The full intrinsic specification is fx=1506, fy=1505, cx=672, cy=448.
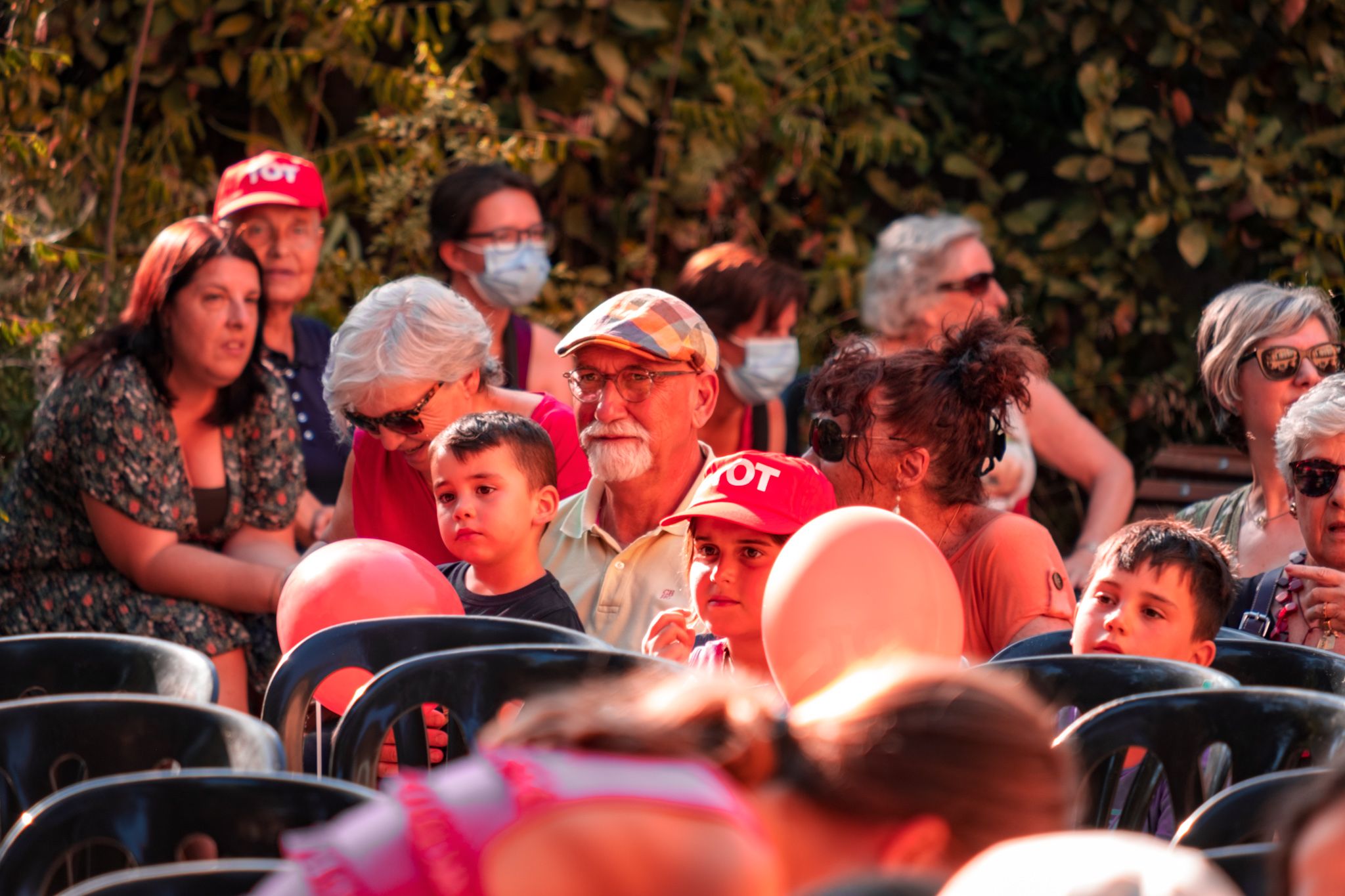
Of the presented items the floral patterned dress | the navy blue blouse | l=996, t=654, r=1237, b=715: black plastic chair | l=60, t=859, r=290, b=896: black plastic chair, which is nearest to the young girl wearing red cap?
l=996, t=654, r=1237, b=715: black plastic chair

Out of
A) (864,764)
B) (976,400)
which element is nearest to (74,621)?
(976,400)

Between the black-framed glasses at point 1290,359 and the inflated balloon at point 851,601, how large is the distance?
1.84 meters

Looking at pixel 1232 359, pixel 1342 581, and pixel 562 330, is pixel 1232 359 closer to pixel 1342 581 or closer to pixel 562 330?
pixel 1342 581

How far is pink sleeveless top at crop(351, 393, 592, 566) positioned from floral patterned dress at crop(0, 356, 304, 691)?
50 cm

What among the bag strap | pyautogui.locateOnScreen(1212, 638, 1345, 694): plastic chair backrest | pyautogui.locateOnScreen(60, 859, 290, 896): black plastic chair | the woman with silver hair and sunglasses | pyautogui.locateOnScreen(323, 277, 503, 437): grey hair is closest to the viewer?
pyautogui.locateOnScreen(60, 859, 290, 896): black plastic chair

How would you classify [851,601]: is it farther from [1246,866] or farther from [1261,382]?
[1261,382]

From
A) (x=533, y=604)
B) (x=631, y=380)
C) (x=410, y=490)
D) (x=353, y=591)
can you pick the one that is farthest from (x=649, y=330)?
(x=353, y=591)

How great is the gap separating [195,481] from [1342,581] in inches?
106

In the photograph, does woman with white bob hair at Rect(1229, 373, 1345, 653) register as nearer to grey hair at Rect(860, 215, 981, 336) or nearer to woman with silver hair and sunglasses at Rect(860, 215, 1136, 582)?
woman with silver hair and sunglasses at Rect(860, 215, 1136, 582)

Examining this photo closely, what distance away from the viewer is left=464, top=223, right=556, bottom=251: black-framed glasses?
4.52 metres

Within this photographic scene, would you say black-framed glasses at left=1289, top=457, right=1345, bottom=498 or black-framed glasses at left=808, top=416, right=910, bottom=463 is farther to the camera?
black-framed glasses at left=808, top=416, right=910, bottom=463

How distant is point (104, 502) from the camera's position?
3703 mm

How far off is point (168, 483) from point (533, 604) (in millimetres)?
1284

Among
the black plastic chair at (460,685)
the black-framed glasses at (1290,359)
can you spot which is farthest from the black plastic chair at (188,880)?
the black-framed glasses at (1290,359)
